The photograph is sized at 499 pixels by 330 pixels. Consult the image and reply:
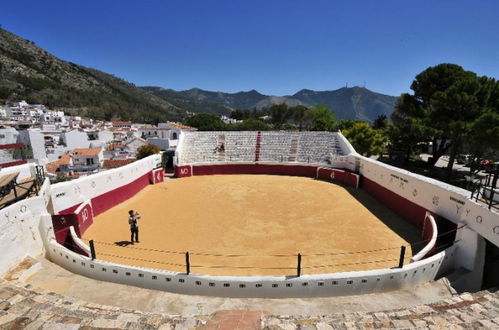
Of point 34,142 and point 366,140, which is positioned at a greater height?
point 366,140

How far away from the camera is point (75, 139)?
49.2 metres

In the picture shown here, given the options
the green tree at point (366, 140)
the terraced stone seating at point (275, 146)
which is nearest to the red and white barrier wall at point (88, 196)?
the terraced stone seating at point (275, 146)

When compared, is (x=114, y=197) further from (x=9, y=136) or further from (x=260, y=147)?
(x=9, y=136)

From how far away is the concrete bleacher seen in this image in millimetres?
A: 26766

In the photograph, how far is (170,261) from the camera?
32.8 ft

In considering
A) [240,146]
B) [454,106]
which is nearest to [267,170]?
[240,146]

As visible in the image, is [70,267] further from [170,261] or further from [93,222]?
[93,222]

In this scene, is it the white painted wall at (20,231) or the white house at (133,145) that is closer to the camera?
the white painted wall at (20,231)

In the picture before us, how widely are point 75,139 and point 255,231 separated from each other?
49283mm

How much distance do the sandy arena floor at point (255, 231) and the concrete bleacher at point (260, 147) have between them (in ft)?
22.3

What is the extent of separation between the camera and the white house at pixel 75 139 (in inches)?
1886

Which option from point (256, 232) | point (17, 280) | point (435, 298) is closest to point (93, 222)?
point (17, 280)

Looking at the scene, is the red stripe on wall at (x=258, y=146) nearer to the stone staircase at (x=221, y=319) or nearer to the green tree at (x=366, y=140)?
the green tree at (x=366, y=140)

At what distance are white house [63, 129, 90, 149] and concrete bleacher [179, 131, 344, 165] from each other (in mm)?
31244
